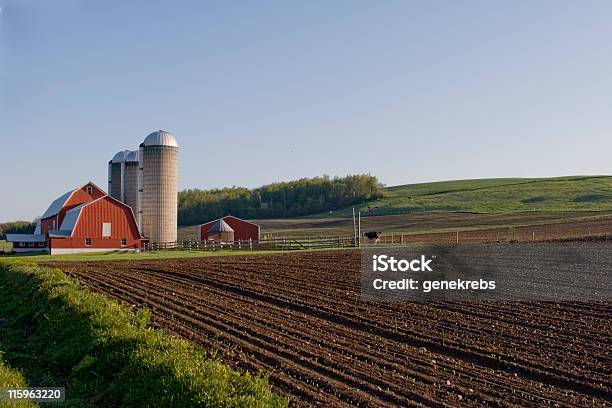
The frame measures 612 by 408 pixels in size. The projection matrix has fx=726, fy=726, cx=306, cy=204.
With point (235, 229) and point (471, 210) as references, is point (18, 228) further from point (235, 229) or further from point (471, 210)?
point (471, 210)

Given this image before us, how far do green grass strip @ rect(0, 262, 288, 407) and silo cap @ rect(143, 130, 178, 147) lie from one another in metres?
44.0

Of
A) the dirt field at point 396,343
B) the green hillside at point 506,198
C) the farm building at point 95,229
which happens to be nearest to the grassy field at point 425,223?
the green hillside at point 506,198

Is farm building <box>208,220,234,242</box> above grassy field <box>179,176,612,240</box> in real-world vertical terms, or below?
below

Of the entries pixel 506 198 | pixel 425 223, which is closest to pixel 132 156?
pixel 425 223

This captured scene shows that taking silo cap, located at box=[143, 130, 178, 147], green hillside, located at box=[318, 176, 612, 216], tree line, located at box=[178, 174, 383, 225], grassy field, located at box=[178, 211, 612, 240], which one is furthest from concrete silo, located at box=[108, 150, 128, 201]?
tree line, located at box=[178, 174, 383, 225]

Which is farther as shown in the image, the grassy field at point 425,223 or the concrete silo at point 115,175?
the grassy field at point 425,223

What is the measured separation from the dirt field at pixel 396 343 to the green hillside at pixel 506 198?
74757mm

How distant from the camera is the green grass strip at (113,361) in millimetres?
9305

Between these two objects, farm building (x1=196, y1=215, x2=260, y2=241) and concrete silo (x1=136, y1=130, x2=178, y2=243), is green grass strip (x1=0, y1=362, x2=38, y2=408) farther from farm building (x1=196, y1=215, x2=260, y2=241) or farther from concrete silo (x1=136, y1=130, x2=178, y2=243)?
farm building (x1=196, y1=215, x2=260, y2=241)

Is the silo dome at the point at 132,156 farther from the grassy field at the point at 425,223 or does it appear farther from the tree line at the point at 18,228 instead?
the tree line at the point at 18,228

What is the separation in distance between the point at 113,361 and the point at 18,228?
354ft

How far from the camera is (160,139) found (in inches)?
2437

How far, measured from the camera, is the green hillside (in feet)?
319

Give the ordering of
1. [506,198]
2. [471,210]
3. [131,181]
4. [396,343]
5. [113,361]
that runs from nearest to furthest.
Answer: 1. [113,361]
2. [396,343]
3. [131,181]
4. [471,210]
5. [506,198]
